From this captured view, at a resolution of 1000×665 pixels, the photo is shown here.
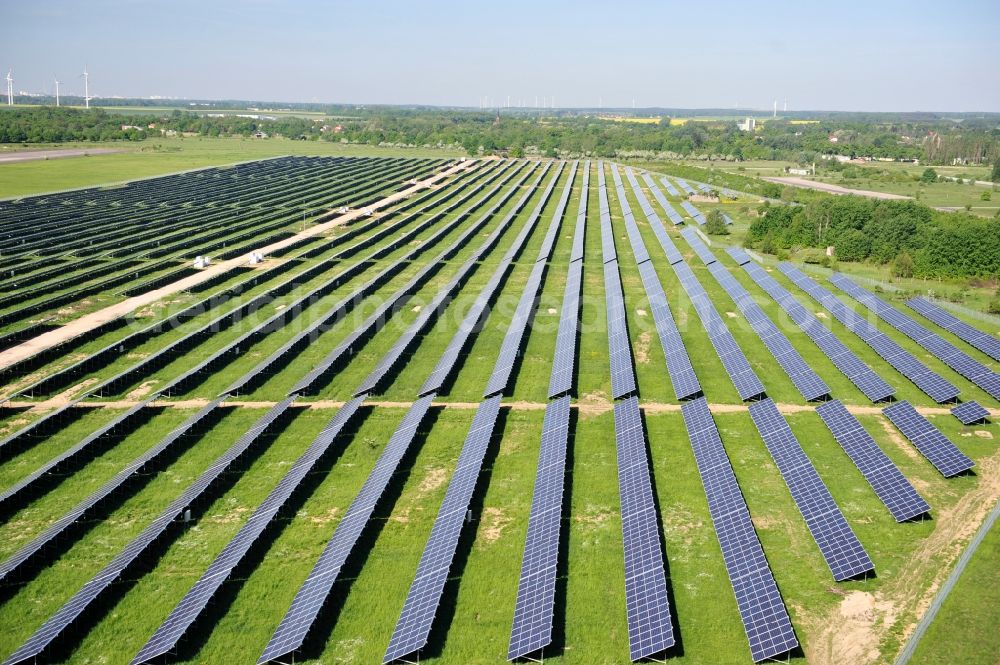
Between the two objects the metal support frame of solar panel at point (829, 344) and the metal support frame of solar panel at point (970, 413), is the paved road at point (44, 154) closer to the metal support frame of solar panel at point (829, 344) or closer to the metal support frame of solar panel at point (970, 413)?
the metal support frame of solar panel at point (829, 344)

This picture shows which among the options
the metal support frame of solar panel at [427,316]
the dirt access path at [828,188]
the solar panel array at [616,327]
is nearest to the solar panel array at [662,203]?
the solar panel array at [616,327]

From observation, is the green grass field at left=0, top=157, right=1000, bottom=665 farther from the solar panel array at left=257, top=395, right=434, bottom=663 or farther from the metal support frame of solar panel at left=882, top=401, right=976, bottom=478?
the solar panel array at left=257, top=395, right=434, bottom=663

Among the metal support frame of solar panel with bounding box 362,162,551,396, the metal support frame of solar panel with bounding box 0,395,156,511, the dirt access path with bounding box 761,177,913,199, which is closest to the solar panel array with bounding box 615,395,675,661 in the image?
the metal support frame of solar panel with bounding box 362,162,551,396

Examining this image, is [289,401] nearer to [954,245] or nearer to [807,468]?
[807,468]

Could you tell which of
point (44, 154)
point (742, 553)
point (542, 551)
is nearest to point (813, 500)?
point (742, 553)

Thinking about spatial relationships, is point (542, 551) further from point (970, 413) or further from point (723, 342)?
point (723, 342)

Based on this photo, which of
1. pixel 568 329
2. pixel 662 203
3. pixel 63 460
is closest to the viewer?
pixel 63 460

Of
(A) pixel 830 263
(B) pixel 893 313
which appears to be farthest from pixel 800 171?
(B) pixel 893 313
